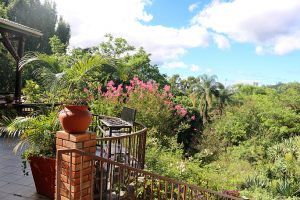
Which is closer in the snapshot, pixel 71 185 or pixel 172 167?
pixel 71 185

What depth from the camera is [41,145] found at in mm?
3754

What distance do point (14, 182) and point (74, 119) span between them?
1882 millimetres

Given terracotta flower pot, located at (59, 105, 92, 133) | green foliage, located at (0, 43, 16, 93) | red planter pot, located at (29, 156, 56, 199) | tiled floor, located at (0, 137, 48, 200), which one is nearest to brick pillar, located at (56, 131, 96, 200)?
terracotta flower pot, located at (59, 105, 92, 133)

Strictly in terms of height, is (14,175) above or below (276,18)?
below

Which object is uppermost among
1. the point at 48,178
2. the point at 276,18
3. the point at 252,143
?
Result: the point at 276,18

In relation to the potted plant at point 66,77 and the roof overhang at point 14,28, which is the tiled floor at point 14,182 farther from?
the roof overhang at point 14,28

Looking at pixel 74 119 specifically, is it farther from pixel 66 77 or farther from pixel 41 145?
pixel 66 77

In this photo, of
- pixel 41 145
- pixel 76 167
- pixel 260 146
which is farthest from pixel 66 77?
pixel 260 146

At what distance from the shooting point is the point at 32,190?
3.96 m

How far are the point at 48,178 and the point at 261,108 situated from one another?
1138cm

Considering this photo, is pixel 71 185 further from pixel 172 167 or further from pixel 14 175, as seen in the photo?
pixel 172 167

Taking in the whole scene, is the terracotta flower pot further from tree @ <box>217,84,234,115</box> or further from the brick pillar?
tree @ <box>217,84,234,115</box>

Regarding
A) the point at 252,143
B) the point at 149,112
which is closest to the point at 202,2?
the point at 149,112

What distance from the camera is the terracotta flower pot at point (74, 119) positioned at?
3.08 metres
